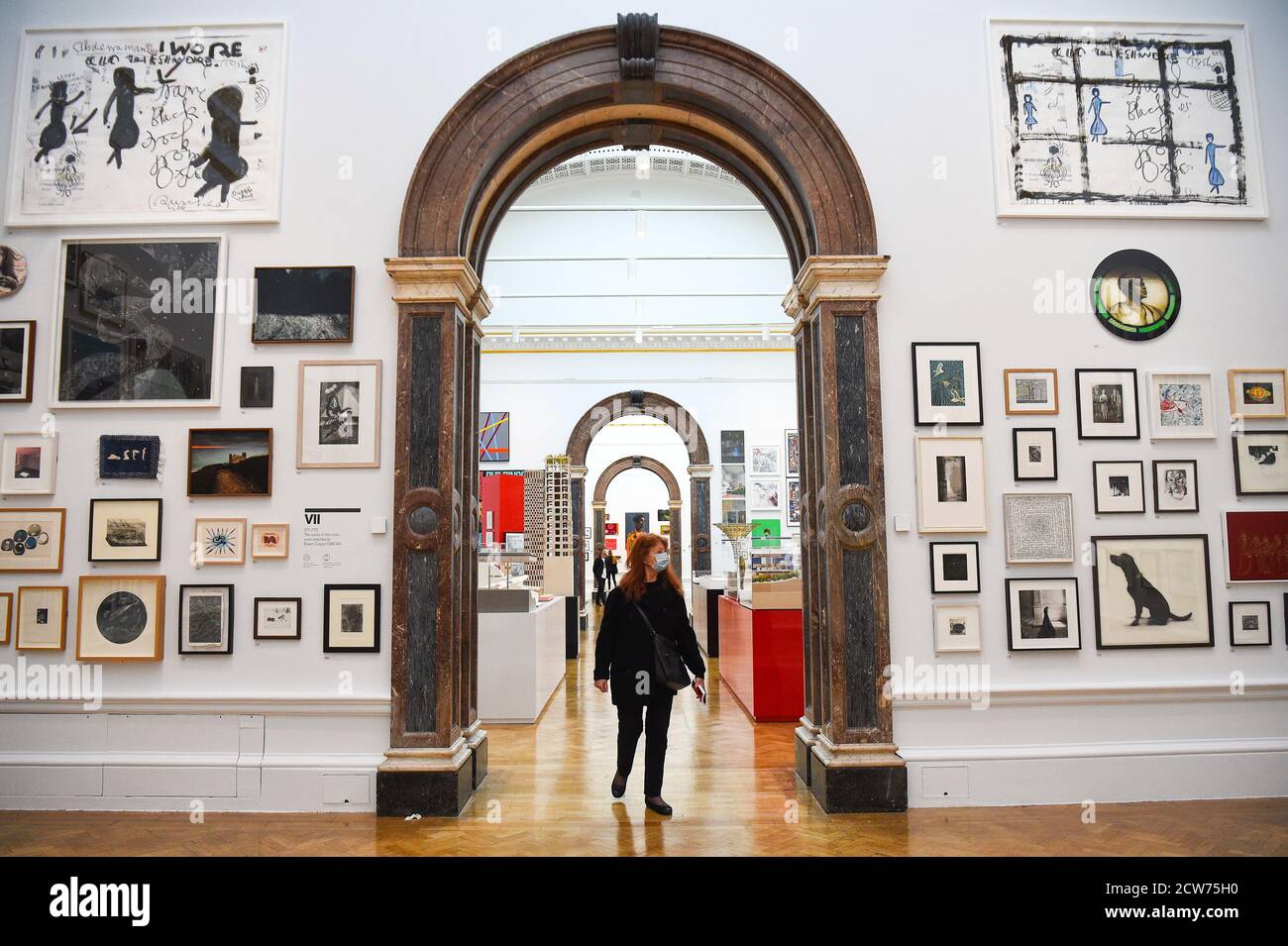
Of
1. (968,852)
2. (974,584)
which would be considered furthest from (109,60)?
(968,852)

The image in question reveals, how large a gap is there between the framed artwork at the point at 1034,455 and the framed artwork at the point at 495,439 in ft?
40.8

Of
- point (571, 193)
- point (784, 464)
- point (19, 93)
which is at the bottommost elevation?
point (784, 464)

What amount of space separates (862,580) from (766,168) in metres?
2.96

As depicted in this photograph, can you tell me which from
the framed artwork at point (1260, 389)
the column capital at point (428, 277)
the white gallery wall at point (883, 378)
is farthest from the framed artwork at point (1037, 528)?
the column capital at point (428, 277)

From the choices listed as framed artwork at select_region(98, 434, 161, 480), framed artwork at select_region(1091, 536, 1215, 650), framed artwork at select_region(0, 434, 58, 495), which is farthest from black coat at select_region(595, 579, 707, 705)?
framed artwork at select_region(0, 434, 58, 495)

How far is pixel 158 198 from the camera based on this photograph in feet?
17.1

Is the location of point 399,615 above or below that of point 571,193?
below

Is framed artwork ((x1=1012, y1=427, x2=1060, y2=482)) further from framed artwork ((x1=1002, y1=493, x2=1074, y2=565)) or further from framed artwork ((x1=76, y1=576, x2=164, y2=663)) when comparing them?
framed artwork ((x1=76, y1=576, x2=164, y2=663))

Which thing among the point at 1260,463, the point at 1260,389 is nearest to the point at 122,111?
the point at 1260,389

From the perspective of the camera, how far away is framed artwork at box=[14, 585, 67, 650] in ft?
16.3

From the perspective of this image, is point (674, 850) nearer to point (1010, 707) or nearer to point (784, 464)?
point (1010, 707)

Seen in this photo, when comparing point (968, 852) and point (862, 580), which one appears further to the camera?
point (862, 580)

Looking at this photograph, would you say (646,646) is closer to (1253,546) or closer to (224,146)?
(1253,546)

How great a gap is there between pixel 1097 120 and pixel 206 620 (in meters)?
6.76
